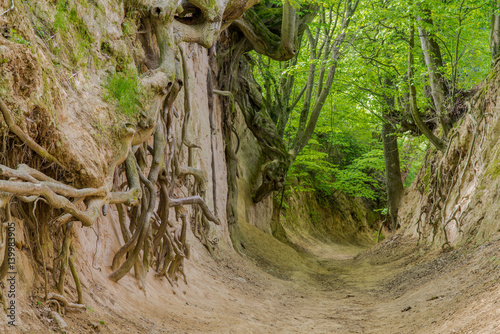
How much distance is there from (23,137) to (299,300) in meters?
5.65

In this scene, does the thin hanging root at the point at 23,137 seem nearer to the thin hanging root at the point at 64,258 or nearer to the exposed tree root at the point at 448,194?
the thin hanging root at the point at 64,258

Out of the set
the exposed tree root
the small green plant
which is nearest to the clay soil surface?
the exposed tree root

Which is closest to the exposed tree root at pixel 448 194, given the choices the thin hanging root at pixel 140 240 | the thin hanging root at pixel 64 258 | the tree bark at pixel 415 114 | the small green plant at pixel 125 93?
the tree bark at pixel 415 114

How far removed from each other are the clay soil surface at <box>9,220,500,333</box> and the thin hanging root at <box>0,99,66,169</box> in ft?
3.51

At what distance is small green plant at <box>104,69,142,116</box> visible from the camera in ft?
14.3

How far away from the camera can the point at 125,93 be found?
4.40m

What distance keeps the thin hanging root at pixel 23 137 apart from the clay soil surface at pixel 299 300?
1.07m

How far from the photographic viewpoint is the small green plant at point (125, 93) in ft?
14.3

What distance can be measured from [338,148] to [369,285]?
17733 mm

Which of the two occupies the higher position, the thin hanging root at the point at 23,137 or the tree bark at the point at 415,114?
the tree bark at the point at 415,114

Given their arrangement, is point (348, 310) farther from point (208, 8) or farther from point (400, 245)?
point (400, 245)

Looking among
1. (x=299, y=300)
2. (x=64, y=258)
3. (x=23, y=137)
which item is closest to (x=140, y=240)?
(x=64, y=258)

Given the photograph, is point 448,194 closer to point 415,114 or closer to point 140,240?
point 415,114

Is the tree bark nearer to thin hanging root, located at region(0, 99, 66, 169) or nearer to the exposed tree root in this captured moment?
the exposed tree root
